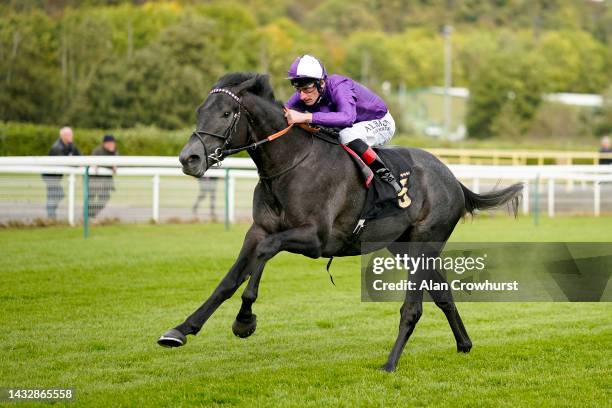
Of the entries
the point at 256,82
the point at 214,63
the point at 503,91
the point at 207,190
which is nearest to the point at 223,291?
the point at 256,82

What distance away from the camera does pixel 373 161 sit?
726 centimetres

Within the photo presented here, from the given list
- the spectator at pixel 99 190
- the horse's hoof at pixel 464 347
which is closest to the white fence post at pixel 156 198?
the spectator at pixel 99 190

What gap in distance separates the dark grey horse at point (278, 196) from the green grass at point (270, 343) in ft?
1.45

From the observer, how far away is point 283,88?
169ft

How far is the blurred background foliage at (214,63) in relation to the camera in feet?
164

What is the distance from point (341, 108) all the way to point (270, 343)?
2.30 m

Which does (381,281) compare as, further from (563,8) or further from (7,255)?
(563,8)

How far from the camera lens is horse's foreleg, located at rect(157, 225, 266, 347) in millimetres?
6039

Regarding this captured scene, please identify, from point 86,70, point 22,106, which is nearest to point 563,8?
point 86,70

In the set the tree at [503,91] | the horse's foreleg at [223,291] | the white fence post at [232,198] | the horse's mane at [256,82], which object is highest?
the horse's mane at [256,82]

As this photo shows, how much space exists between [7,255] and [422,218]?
7.69m

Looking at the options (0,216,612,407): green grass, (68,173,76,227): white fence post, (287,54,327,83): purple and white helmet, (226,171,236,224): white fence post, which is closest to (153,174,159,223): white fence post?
(226,171,236,224): white fence post

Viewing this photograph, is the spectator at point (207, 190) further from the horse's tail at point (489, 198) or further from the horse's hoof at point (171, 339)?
the horse's hoof at point (171, 339)

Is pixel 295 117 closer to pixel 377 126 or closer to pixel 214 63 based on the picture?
pixel 377 126
